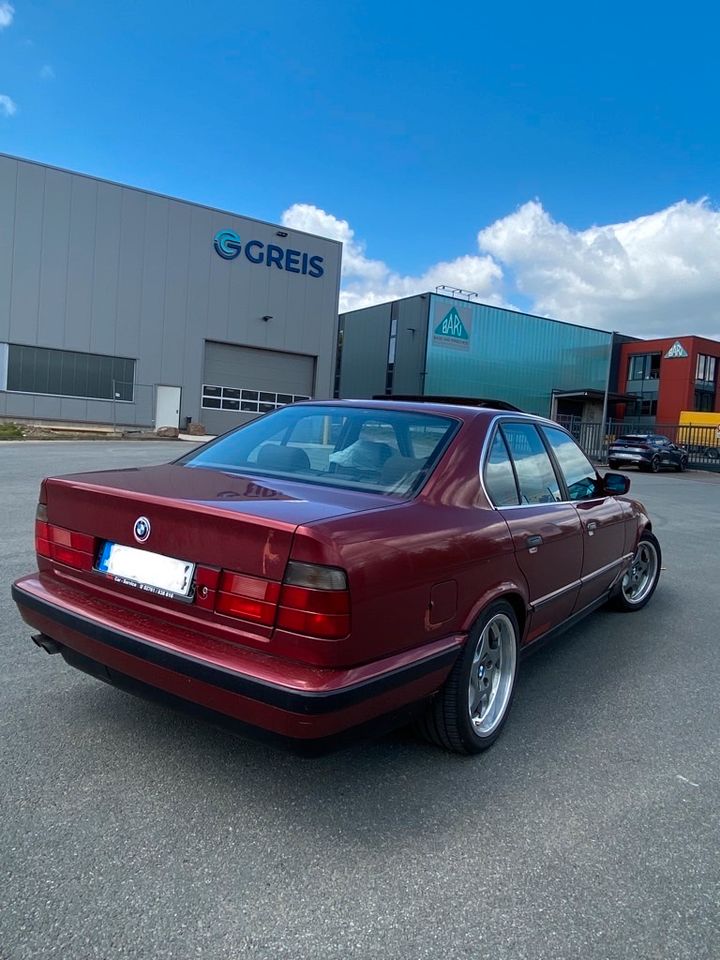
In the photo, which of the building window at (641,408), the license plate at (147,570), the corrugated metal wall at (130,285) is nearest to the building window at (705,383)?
the building window at (641,408)

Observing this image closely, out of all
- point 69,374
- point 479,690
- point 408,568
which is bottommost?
point 479,690

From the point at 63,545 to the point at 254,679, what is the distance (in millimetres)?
1205

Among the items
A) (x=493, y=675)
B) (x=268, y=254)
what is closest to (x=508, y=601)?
(x=493, y=675)

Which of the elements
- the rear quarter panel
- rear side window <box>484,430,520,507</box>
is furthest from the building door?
the rear quarter panel

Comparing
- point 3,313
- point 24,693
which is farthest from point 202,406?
point 24,693

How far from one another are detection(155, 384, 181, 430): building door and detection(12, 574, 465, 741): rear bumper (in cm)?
2899

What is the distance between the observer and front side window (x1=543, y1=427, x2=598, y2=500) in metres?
3.96

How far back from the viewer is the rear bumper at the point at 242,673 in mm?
2096

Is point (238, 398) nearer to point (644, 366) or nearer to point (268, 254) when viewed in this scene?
point (268, 254)

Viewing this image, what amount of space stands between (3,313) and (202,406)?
8.89 m

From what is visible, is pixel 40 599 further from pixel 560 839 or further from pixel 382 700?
pixel 560 839

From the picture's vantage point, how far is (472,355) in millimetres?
42719

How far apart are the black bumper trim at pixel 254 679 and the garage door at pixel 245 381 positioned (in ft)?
95.9

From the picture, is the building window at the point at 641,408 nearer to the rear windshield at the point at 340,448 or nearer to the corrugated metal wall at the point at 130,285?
the corrugated metal wall at the point at 130,285
